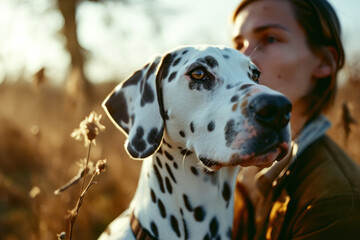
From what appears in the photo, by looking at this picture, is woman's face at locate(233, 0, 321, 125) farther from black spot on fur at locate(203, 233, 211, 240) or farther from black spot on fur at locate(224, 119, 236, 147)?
black spot on fur at locate(203, 233, 211, 240)

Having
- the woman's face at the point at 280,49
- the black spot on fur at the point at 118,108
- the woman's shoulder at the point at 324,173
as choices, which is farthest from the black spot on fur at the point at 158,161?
the woman's face at the point at 280,49

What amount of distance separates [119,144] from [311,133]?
501 centimetres

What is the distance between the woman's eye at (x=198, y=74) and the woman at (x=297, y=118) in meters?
0.83

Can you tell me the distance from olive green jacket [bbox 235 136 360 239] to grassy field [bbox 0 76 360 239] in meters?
0.98

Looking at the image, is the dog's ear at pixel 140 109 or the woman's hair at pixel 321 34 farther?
the woman's hair at pixel 321 34

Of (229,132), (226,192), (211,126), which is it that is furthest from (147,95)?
(226,192)

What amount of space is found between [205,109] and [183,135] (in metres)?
0.21

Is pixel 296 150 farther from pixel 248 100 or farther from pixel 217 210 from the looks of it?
pixel 248 100

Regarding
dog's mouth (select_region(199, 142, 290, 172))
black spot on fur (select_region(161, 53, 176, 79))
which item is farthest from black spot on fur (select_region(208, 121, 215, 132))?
black spot on fur (select_region(161, 53, 176, 79))

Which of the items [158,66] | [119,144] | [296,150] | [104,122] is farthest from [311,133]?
[104,122]

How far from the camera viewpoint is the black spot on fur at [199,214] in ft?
7.22

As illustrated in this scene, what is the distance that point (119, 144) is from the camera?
283 inches

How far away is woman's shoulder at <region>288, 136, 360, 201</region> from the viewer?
87.0 inches

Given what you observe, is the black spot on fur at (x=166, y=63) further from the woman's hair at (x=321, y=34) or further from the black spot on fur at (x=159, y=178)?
the woman's hair at (x=321, y=34)
